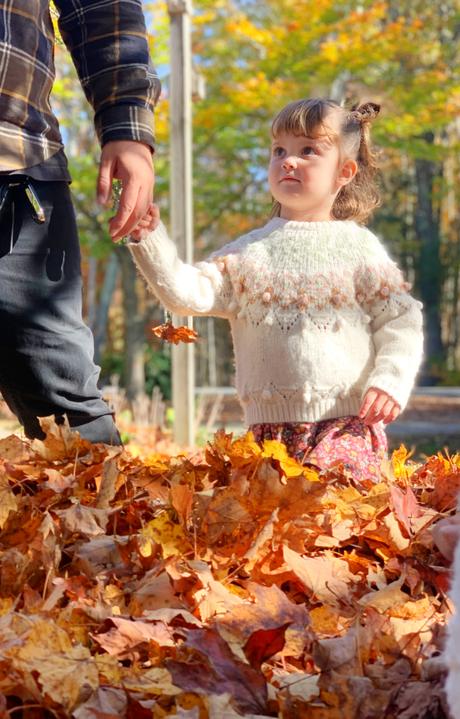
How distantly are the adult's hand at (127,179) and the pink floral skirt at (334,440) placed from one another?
922mm

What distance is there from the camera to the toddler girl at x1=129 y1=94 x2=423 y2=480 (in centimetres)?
299

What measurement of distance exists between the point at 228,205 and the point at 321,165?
11.8 metres

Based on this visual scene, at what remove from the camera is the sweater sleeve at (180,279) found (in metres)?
2.87

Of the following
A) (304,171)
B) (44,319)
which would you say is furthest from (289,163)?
(44,319)

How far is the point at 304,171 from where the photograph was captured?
10.3ft

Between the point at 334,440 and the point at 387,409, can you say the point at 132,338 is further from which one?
the point at 387,409

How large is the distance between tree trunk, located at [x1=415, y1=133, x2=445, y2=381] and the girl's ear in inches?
836

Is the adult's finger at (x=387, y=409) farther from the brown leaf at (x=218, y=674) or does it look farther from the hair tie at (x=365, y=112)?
the brown leaf at (x=218, y=674)

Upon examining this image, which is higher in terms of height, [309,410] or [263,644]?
[309,410]

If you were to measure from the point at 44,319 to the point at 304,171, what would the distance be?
3.62ft

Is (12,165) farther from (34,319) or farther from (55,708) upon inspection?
(55,708)

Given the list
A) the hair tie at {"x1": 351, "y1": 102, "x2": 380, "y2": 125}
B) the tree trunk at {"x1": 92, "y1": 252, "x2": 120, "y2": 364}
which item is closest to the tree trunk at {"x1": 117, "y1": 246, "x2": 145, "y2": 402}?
the tree trunk at {"x1": 92, "y1": 252, "x2": 120, "y2": 364}

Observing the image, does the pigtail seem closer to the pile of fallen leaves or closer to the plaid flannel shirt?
the plaid flannel shirt

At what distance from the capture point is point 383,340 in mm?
3078
